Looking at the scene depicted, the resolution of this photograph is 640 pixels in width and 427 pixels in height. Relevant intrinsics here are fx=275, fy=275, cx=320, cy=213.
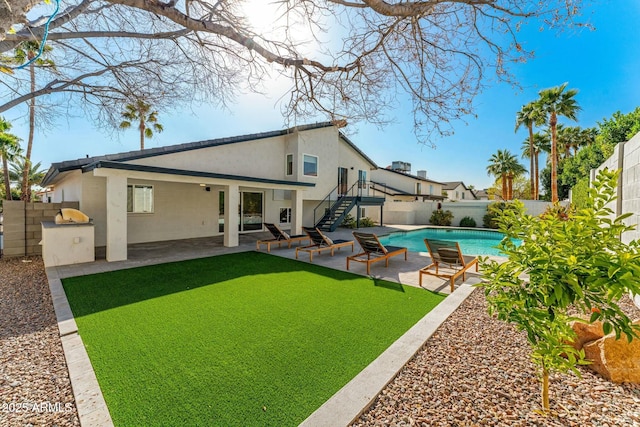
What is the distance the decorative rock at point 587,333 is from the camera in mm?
3576

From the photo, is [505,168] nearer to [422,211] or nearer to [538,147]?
[538,147]

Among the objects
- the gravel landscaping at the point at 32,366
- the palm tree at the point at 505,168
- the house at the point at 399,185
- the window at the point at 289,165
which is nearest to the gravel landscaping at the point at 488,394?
the gravel landscaping at the point at 32,366

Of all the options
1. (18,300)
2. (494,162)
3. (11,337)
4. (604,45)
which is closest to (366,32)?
(604,45)

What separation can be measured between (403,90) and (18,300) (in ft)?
30.5

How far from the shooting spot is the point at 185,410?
107 inches

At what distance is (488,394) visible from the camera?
2922 mm

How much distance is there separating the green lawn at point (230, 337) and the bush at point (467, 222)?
20.1 metres

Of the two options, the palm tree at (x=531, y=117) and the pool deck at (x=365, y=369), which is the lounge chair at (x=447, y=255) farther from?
the palm tree at (x=531, y=117)

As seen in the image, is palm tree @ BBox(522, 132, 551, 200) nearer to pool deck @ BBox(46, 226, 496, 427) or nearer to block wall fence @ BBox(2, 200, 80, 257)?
pool deck @ BBox(46, 226, 496, 427)

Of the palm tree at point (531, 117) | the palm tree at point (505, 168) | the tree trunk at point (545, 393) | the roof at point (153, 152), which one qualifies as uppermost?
the palm tree at point (531, 117)

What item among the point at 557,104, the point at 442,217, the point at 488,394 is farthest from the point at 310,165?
the point at 557,104

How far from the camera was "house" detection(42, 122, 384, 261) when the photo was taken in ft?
31.5

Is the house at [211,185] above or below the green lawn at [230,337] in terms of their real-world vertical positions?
above

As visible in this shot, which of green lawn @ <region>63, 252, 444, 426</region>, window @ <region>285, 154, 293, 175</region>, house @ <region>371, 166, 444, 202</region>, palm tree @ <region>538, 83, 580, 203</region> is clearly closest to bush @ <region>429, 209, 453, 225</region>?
house @ <region>371, 166, 444, 202</region>
